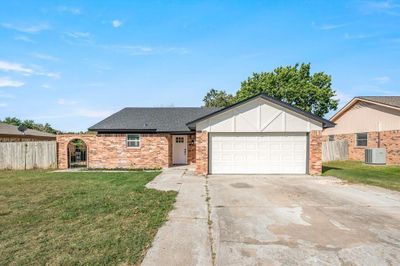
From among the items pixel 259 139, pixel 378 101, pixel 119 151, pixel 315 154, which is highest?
pixel 378 101

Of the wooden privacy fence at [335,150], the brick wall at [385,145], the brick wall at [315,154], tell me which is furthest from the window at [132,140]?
the brick wall at [385,145]

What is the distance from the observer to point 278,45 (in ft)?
45.3

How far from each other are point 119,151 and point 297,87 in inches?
965

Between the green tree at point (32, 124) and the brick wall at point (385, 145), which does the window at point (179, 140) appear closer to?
the brick wall at point (385, 145)

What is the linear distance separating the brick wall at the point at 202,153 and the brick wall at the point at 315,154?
5.43 metres

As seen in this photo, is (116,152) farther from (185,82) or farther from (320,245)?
(320,245)

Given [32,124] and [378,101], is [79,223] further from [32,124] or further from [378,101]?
[32,124]

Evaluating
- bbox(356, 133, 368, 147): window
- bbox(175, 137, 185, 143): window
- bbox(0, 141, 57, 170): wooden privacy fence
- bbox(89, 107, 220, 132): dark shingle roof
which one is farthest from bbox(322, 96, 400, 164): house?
bbox(0, 141, 57, 170): wooden privacy fence

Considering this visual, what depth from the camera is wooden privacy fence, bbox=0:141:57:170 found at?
50.5 feet

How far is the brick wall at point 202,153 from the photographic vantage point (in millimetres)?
12312

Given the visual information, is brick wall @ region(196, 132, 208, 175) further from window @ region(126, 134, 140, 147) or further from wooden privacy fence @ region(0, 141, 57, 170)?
wooden privacy fence @ region(0, 141, 57, 170)

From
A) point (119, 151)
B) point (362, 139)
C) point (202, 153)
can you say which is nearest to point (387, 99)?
point (362, 139)

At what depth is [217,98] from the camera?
4338 cm

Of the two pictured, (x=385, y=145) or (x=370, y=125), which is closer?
(x=385, y=145)
